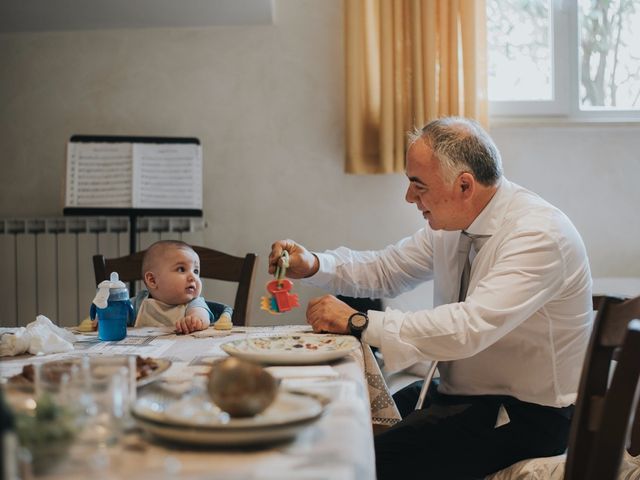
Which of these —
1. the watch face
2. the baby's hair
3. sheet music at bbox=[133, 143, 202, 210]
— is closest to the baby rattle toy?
the watch face

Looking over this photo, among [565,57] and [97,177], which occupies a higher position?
[565,57]

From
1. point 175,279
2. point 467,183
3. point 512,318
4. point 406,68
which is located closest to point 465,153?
point 467,183

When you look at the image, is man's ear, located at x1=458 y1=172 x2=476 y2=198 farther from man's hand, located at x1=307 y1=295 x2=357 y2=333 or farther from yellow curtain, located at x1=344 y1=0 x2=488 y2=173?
yellow curtain, located at x1=344 y1=0 x2=488 y2=173

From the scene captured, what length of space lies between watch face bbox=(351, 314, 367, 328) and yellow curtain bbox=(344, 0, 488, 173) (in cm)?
182

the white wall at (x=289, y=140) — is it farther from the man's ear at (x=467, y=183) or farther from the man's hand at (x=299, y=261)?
the man's ear at (x=467, y=183)

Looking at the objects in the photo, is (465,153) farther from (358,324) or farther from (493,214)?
(358,324)

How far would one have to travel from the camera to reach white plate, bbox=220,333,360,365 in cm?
139

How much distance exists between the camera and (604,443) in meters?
1.11

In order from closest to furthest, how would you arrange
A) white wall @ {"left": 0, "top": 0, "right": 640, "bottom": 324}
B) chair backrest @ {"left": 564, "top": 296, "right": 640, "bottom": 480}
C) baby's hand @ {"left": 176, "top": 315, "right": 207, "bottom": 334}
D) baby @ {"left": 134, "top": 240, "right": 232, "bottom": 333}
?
chair backrest @ {"left": 564, "top": 296, "right": 640, "bottom": 480}, baby's hand @ {"left": 176, "top": 315, "right": 207, "bottom": 334}, baby @ {"left": 134, "top": 240, "right": 232, "bottom": 333}, white wall @ {"left": 0, "top": 0, "right": 640, "bottom": 324}

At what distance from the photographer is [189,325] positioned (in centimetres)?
187

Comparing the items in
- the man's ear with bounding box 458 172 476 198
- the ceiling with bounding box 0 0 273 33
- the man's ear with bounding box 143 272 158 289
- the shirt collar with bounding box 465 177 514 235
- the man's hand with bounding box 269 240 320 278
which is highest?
the ceiling with bounding box 0 0 273 33

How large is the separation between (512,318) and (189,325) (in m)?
0.76

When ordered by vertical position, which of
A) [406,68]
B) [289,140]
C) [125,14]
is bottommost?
[289,140]

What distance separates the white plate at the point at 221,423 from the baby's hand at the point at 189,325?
0.90m
